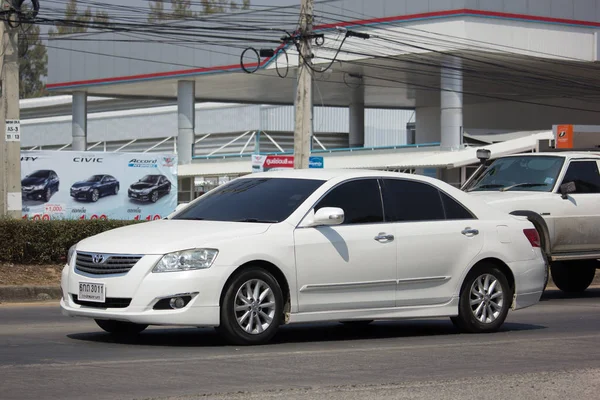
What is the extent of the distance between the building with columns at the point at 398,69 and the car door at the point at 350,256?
2614 cm

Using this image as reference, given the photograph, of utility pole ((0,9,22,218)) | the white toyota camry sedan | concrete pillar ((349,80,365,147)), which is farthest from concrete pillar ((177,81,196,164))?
the white toyota camry sedan

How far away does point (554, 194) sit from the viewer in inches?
612

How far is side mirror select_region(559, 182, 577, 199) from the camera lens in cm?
1538

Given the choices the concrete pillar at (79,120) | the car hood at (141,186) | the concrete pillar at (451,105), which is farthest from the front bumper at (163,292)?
the concrete pillar at (79,120)

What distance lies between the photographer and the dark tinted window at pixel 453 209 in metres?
11.1

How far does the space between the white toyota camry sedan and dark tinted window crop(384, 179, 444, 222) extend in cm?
1

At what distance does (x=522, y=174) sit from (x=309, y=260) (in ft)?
Answer: 23.3

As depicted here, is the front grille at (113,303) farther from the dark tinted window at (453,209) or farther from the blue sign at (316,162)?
the blue sign at (316,162)

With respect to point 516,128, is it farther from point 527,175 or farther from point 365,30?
point 527,175

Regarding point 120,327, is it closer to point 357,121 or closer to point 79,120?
point 79,120

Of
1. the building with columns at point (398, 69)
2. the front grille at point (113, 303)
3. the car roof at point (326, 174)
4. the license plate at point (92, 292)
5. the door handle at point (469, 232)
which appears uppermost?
the building with columns at point (398, 69)

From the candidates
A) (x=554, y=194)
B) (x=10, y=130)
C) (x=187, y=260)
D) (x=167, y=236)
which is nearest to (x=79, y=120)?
(x=10, y=130)

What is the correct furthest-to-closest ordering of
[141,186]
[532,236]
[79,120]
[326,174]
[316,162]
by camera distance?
[79,120] → [141,186] → [316,162] → [532,236] → [326,174]

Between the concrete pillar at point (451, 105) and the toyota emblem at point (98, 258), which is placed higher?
the concrete pillar at point (451, 105)
